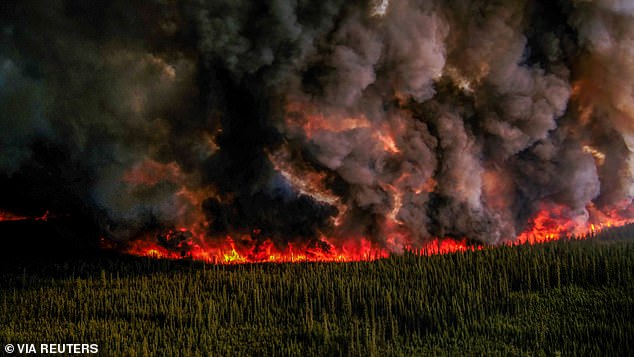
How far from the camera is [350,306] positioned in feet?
56.1

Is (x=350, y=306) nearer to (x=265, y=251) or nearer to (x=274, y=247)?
(x=274, y=247)

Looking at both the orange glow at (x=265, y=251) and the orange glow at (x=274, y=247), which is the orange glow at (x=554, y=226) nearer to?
the orange glow at (x=274, y=247)

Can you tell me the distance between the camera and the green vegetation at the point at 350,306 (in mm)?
14164

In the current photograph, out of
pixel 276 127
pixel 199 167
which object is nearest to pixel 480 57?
pixel 276 127

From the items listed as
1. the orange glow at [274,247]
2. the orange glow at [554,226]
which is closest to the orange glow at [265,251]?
the orange glow at [274,247]

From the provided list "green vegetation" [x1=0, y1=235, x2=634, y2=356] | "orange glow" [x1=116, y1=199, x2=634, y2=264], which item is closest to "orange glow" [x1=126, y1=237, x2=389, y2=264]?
"orange glow" [x1=116, y1=199, x2=634, y2=264]

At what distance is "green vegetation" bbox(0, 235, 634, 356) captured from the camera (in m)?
14.2

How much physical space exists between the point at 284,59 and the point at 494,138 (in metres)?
10.1

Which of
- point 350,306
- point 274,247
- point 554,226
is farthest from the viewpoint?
point 554,226

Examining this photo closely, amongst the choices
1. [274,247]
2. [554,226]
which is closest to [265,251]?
[274,247]

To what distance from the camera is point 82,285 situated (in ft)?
69.9

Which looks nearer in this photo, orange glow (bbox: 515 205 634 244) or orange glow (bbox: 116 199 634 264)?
orange glow (bbox: 116 199 634 264)

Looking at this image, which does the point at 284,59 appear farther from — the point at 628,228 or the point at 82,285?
the point at 628,228

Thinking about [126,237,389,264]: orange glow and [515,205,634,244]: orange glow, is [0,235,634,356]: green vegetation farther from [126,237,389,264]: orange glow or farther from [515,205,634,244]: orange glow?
[515,205,634,244]: orange glow
